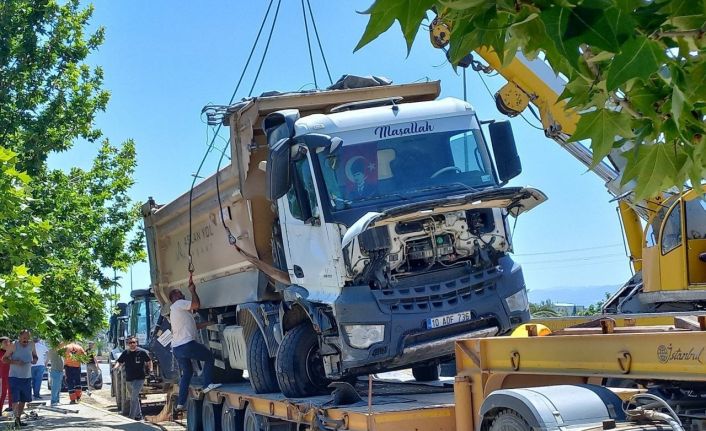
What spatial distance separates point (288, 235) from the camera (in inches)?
387

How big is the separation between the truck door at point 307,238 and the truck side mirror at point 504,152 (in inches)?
73.0

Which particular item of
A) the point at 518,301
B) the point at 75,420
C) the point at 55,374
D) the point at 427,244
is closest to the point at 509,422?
the point at 427,244

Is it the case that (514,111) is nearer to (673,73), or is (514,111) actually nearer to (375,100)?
(375,100)

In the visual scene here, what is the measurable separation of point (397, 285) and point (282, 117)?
217 cm

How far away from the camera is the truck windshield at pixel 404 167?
8.94 metres

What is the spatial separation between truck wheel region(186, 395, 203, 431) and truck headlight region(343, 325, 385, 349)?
6.25 meters

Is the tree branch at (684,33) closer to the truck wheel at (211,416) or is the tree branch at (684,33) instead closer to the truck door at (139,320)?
the truck wheel at (211,416)

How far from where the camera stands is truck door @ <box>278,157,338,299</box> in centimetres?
893

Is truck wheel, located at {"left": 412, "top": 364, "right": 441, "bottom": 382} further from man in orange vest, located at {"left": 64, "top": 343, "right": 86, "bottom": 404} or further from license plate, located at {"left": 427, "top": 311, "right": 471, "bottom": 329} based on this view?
man in orange vest, located at {"left": 64, "top": 343, "right": 86, "bottom": 404}

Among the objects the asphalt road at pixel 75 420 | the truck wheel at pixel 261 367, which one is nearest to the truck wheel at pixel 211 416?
the truck wheel at pixel 261 367

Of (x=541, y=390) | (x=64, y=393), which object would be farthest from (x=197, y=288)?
(x=64, y=393)

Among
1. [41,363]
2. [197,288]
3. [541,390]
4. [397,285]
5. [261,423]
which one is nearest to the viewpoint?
[541,390]

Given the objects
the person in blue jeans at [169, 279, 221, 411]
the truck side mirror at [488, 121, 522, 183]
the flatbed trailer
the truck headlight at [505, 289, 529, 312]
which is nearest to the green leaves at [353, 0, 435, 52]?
the flatbed trailer

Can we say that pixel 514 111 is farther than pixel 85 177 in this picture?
No
